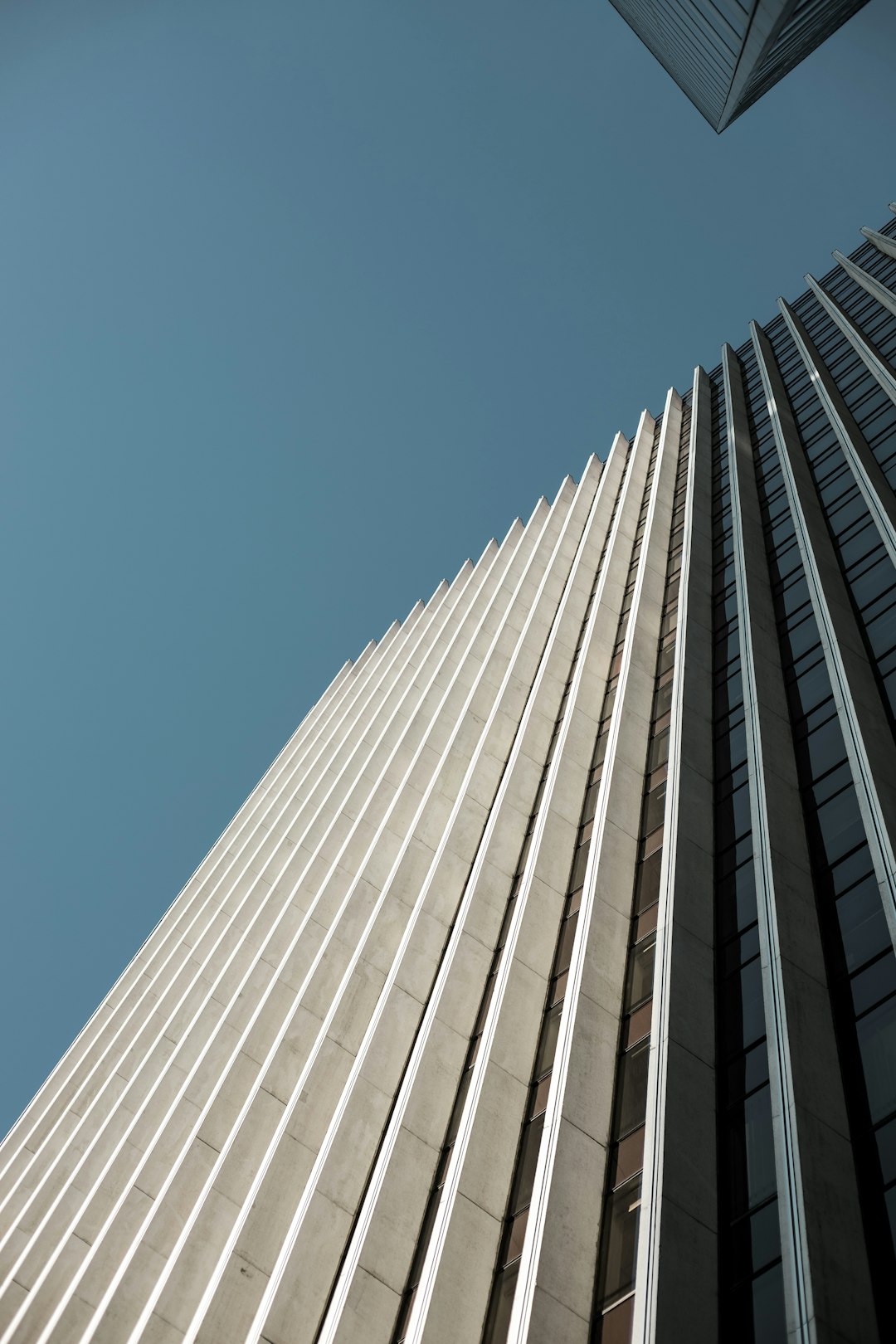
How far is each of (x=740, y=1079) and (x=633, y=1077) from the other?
2.43 metres

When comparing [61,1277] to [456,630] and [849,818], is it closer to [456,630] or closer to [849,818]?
[849,818]

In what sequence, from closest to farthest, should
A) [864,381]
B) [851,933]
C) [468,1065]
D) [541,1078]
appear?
[851,933] < [541,1078] < [468,1065] < [864,381]

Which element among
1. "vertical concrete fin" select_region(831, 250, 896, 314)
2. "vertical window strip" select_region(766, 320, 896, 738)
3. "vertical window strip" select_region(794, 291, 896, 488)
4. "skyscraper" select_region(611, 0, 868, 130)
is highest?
"skyscraper" select_region(611, 0, 868, 130)

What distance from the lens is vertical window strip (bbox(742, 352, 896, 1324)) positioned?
13.6 m

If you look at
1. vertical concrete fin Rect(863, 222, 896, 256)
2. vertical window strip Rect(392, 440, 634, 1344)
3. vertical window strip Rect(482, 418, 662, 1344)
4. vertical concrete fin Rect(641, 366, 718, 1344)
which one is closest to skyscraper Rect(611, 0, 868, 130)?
vertical concrete fin Rect(863, 222, 896, 256)

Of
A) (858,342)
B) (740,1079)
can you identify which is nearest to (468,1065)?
(740,1079)

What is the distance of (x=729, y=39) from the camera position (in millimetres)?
42656

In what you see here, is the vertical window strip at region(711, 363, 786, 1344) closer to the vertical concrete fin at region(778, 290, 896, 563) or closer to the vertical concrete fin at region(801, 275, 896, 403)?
the vertical concrete fin at region(778, 290, 896, 563)

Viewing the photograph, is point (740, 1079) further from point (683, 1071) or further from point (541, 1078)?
point (541, 1078)

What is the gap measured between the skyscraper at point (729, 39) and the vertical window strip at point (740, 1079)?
24626mm

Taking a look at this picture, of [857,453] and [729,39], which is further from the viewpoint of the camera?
[729,39]

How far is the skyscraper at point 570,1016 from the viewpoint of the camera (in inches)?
590

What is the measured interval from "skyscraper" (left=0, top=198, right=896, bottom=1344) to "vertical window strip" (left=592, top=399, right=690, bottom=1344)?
8 cm

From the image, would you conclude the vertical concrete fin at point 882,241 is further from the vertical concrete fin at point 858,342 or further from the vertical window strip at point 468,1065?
the vertical window strip at point 468,1065
